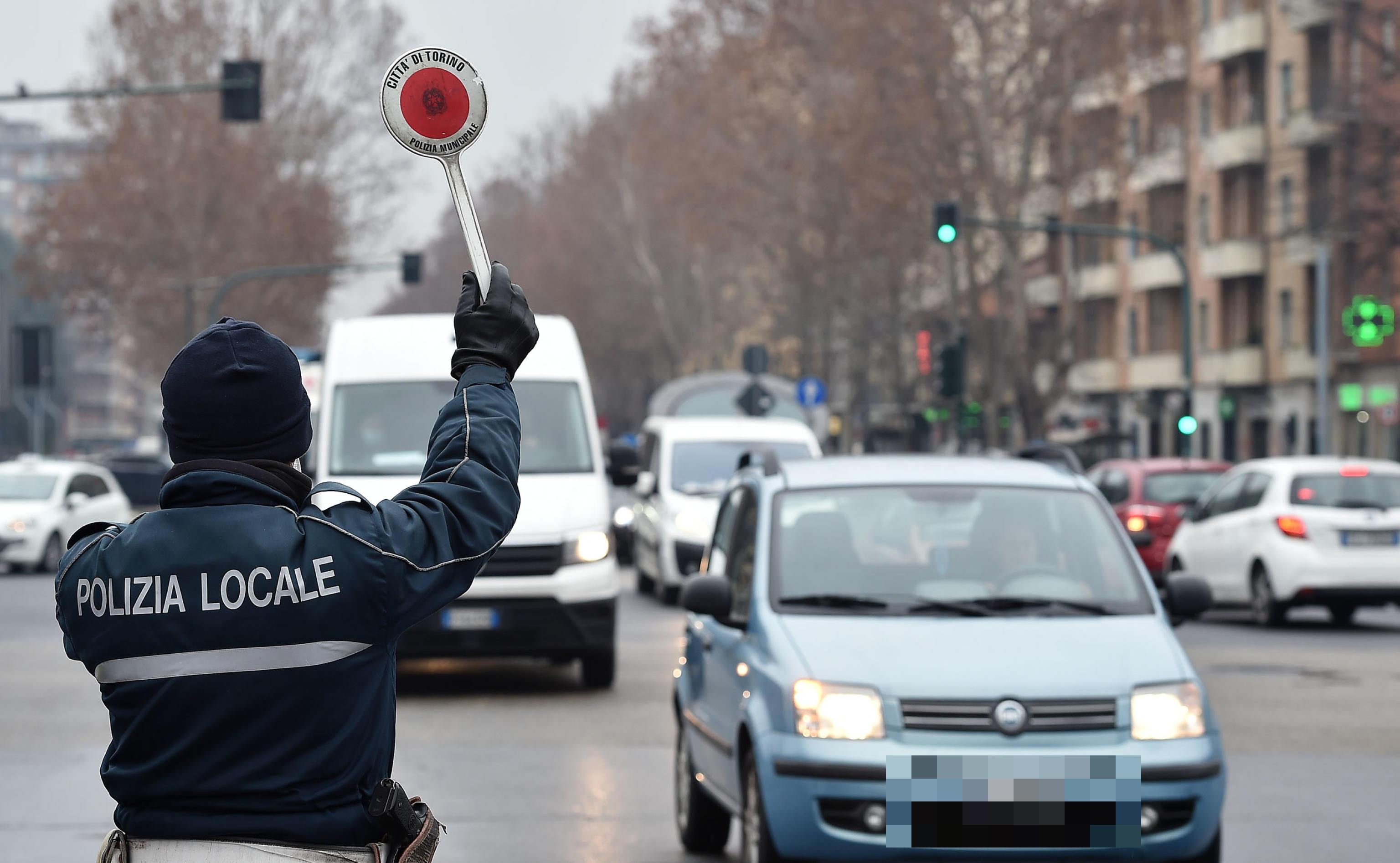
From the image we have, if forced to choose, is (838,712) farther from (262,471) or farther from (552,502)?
(552,502)

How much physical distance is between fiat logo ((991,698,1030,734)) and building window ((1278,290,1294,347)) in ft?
178

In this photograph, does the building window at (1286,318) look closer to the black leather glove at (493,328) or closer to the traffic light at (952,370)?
the traffic light at (952,370)

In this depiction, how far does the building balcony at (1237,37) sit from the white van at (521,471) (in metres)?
47.6

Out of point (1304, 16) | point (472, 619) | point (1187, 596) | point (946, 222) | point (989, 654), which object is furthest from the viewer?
point (1304, 16)

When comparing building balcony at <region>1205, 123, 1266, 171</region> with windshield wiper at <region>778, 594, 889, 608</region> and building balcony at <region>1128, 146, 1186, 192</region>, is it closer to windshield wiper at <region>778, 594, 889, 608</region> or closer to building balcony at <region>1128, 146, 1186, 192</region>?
building balcony at <region>1128, 146, 1186, 192</region>

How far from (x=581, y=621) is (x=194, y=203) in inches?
1824

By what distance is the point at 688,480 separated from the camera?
79.5 ft

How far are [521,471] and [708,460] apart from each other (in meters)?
10.3

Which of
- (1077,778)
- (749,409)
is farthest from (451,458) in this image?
(749,409)

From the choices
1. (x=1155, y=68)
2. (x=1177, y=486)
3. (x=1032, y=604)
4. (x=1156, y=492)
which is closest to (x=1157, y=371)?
(x=1155, y=68)

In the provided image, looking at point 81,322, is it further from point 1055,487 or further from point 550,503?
point 1055,487

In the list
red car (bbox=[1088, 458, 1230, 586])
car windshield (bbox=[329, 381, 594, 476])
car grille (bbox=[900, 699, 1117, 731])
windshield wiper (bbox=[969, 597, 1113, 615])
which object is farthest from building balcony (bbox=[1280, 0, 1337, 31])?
car grille (bbox=[900, 699, 1117, 731])

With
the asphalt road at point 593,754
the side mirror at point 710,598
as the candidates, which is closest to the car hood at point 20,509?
the asphalt road at point 593,754

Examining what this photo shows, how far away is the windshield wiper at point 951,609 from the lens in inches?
294
